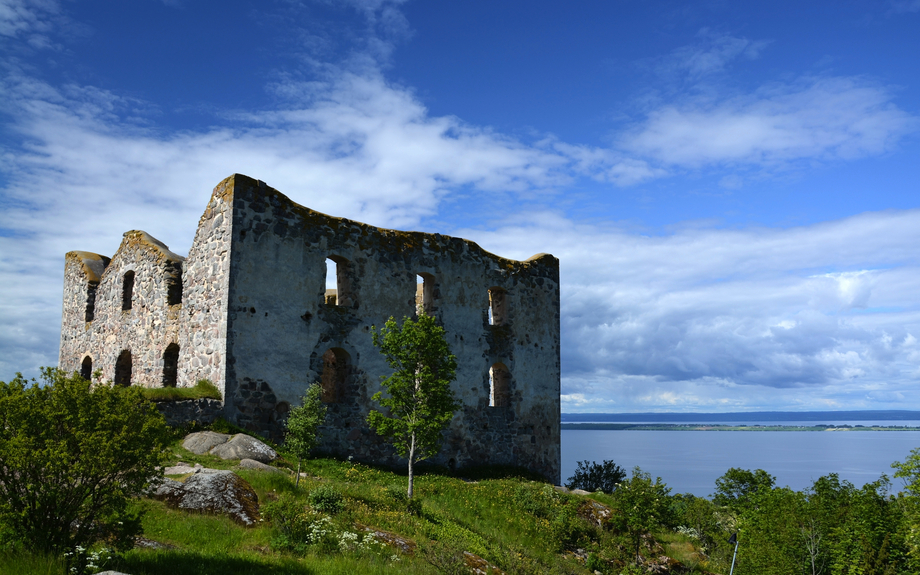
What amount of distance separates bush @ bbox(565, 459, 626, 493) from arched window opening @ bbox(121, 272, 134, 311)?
73.9ft

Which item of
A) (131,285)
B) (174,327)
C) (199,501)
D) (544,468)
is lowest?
(544,468)

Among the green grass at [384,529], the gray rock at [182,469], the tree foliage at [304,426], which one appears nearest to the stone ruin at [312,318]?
the green grass at [384,529]

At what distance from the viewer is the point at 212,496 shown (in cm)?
1223

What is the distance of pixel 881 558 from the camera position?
24.8 meters

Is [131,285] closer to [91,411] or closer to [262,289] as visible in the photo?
[262,289]

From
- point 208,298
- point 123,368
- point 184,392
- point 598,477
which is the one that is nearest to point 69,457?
point 184,392

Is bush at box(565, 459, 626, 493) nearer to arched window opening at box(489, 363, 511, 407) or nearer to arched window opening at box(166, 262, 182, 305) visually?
arched window opening at box(489, 363, 511, 407)

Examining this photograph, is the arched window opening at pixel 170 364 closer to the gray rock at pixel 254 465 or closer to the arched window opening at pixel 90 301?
the arched window opening at pixel 90 301

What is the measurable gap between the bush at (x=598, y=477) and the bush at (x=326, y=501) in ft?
72.9

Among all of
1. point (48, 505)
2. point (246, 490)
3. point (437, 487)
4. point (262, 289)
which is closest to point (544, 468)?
point (437, 487)

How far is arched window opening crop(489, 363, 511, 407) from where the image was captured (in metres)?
27.9

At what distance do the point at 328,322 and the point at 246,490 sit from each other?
10.2 metres

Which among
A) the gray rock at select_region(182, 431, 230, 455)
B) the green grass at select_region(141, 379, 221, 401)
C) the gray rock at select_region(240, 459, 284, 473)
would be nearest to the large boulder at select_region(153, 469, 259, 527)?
the gray rock at select_region(240, 459, 284, 473)

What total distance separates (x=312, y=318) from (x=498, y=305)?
9236mm
